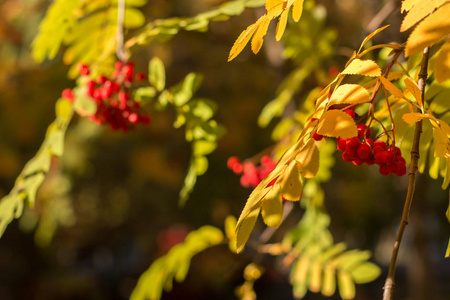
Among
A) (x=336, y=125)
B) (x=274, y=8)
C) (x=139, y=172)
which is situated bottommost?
(x=139, y=172)

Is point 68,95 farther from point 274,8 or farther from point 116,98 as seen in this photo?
point 274,8

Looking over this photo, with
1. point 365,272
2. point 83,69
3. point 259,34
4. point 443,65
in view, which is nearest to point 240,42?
point 259,34

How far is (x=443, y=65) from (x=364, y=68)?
0.10 metres

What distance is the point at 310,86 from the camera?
12.8 feet

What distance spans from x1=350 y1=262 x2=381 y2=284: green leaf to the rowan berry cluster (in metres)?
1.05

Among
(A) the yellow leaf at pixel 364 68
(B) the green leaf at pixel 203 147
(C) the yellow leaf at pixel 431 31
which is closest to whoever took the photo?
(C) the yellow leaf at pixel 431 31

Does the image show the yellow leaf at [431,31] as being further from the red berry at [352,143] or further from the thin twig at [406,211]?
the red berry at [352,143]

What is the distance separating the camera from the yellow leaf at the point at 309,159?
2.15 feet

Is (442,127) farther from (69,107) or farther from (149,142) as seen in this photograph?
(149,142)

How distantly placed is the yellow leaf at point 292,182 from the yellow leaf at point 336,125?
0.23ft

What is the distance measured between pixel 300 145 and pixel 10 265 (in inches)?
320

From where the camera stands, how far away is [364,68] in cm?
62

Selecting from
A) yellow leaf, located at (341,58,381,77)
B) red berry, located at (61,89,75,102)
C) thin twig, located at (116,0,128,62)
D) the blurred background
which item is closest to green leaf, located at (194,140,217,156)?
thin twig, located at (116,0,128,62)

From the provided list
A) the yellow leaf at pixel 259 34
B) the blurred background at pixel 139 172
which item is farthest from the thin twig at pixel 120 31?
the blurred background at pixel 139 172
